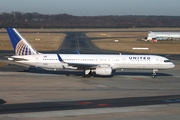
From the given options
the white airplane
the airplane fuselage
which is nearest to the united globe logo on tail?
the white airplane

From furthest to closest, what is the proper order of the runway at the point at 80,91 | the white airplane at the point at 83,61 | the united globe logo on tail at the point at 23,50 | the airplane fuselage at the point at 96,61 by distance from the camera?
the united globe logo on tail at the point at 23,50 → the airplane fuselage at the point at 96,61 → the white airplane at the point at 83,61 → the runway at the point at 80,91

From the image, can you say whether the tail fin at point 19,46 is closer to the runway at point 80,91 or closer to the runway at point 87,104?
the runway at point 80,91

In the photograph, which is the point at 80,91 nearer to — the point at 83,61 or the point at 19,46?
the point at 83,61

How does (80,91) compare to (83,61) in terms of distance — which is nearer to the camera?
(80,91)

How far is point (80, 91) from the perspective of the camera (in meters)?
40.2

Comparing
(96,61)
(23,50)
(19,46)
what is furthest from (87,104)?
(19,46)

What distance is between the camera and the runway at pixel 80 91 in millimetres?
31906

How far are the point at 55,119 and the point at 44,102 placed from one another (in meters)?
6.77

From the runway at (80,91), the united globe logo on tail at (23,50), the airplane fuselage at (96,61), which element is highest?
the united globe logo on tail at (23,50)

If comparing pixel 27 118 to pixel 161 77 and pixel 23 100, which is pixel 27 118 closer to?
pixel 23 100

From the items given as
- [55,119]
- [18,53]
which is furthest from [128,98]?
[18,53]

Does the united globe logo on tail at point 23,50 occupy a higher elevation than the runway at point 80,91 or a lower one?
higher

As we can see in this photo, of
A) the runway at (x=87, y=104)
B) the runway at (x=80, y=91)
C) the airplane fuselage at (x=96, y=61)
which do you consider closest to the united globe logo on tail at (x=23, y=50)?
the airplane fuselage at (x=96, y=61)

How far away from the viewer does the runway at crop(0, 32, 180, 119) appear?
105 feet
